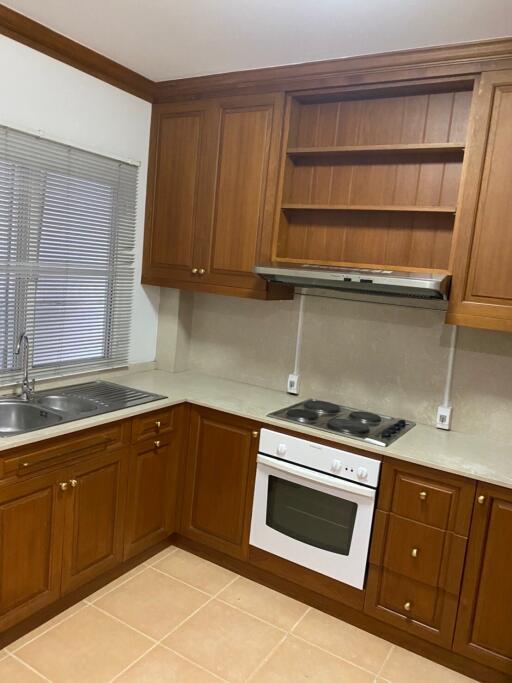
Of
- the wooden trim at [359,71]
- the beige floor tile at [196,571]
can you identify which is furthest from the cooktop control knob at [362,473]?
the wooden trim at [359,71]

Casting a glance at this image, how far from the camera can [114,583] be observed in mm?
2697

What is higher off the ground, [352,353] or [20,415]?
[352,353]

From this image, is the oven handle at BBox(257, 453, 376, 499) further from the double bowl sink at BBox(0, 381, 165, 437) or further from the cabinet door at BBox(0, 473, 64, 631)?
the cabinet door at BBox(0, 473, 64, 631)

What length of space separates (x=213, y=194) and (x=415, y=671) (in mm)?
2477

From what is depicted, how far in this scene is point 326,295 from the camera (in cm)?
303

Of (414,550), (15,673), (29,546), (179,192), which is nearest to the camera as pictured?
(15,673)

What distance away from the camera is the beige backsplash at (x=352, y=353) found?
2623mm

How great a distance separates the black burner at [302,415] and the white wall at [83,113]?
3.80 ft

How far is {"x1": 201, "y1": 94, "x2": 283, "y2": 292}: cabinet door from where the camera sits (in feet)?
9.20

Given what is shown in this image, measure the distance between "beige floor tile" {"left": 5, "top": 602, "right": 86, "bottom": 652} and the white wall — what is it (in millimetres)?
1407

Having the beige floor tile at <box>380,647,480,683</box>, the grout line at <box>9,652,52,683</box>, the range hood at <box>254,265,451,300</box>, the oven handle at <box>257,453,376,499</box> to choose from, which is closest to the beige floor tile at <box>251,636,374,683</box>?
the beige floor tile at <box>380,647,480,683</box>

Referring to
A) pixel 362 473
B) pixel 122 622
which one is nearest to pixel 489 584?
pixel 362 473

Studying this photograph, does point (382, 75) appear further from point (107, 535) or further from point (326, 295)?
point (107, 535)

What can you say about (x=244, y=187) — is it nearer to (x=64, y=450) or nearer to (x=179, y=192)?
(x=179, y=192)
